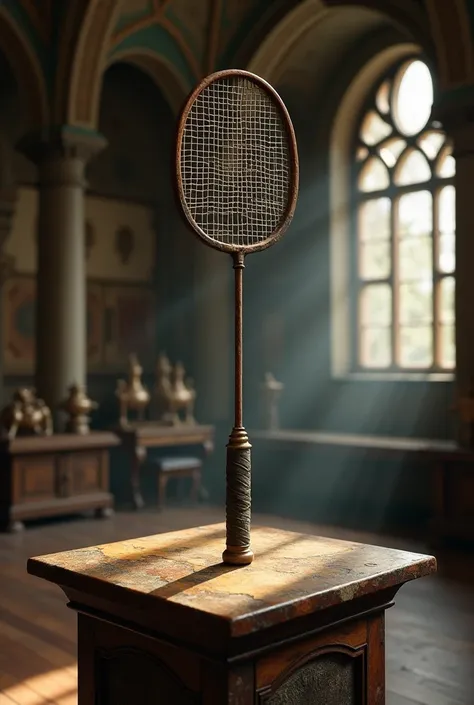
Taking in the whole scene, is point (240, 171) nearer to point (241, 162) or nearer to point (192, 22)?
point (241, 162)

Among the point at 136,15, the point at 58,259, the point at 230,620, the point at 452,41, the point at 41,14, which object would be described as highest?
the point at 136,15

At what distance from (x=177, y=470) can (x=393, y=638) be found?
4709 mm

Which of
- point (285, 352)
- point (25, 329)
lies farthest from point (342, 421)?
point (25, 329)

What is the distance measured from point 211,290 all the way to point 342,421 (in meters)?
2.20

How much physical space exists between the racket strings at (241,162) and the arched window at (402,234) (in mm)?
6618

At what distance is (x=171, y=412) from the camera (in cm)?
923

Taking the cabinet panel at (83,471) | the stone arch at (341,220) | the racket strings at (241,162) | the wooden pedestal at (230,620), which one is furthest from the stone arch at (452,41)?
the wooden pedestal at (230,620)

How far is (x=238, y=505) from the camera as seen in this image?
6.92 feet

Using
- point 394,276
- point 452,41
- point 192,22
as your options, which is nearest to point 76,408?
point 394,276

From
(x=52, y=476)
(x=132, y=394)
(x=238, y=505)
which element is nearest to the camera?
(x=238, y=505)

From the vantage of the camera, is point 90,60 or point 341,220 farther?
point 341,220

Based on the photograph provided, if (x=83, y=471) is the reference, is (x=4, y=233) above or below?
above

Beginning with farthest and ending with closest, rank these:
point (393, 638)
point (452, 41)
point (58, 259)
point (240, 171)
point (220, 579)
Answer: point (58, 259) → point (452, 41) → point (393, 638) → point (240, 171) → point (220, 579)

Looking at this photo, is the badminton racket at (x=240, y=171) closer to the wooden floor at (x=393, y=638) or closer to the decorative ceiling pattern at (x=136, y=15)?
the wooden floor at (x=393, y=638)
